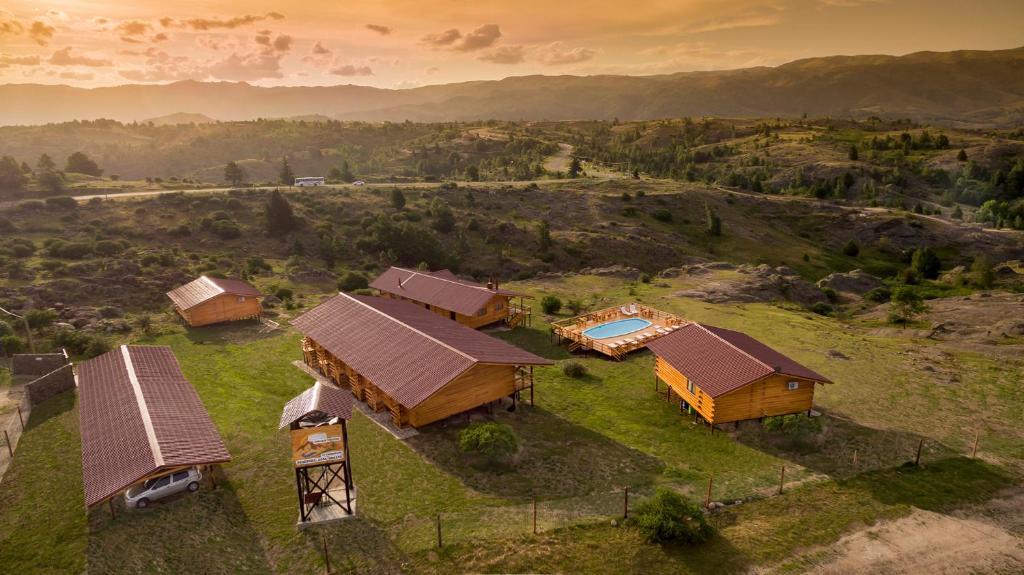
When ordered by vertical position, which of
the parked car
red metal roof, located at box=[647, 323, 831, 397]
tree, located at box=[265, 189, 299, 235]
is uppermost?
tree, located at box=[265, 189, 299, 235]

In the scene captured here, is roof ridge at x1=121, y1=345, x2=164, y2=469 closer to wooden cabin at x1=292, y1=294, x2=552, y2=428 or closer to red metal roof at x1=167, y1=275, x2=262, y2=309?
wooden cabin at x1=292, y1=294, x2=552, y2=428

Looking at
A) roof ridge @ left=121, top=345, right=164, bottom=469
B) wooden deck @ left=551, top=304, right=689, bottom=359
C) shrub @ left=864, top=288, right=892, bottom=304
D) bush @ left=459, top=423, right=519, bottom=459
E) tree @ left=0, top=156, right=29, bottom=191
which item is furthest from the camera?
tree @ left=0, top=156, right=29, bottom=191

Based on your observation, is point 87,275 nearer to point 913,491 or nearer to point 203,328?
point 203,328

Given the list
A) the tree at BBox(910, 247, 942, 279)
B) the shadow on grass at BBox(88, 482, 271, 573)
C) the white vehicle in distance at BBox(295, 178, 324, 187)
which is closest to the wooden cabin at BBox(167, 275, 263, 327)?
the shadow on grass at BBox(88, 482, 271, 573)

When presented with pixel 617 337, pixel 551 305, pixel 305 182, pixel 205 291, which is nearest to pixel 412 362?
pixel 617 337

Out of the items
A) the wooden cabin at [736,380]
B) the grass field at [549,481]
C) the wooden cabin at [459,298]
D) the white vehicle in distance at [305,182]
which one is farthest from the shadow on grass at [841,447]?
the white vehicle in distance at [305,182]

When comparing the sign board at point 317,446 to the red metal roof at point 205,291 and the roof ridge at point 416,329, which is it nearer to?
the roof ridge at point 416,329

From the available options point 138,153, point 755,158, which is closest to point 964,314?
point 755,158
